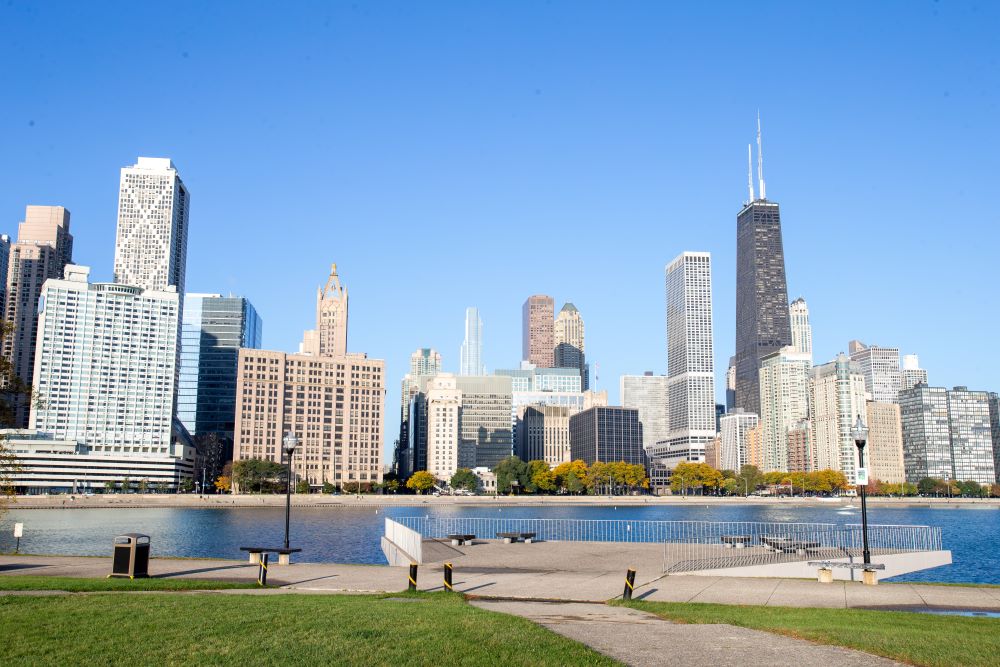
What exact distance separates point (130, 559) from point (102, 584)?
123 inches

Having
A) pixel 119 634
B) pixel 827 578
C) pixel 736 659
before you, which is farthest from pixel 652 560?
pixel 119 634

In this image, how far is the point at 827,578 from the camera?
30.4 metres

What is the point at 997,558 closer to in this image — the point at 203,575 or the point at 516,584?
the point at 516,584

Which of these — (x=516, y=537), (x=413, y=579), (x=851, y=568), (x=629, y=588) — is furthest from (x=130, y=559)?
(x=851, y=568)

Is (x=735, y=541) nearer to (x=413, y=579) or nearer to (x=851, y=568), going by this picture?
(x=851, y=568)

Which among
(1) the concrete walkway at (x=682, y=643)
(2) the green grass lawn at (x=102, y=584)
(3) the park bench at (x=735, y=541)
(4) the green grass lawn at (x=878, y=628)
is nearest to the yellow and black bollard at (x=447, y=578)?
(1) the concrete walkway at (x=682, y=643)

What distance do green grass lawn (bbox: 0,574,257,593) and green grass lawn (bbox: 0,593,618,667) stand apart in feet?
10.7

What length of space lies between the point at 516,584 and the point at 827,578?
10.8 metres

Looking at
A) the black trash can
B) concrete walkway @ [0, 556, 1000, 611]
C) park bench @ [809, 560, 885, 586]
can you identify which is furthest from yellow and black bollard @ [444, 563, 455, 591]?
park bench @ [809, 560, 885, 586]

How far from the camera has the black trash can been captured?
28.1 meters

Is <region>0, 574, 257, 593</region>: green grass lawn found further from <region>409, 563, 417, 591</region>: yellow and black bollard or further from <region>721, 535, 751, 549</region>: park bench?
<region>721, 535, 751, 549</region>: park bench

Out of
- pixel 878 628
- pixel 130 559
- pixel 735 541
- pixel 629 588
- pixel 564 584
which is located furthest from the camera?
pixel 735 541

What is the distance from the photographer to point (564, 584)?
28.8m

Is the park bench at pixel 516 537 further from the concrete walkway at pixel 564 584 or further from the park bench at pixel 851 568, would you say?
the park bench at pixel 851 568
